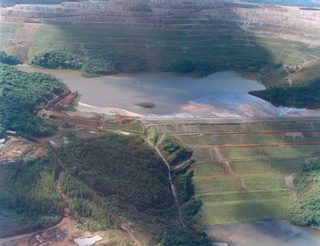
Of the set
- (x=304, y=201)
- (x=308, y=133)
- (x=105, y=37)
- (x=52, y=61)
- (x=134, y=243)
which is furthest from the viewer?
(x=105, y=37)

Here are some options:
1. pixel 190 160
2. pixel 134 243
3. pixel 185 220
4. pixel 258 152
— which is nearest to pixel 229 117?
pixel 258 152

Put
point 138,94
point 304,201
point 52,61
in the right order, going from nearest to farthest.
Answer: point 304,201, point 138,94, point 52,61

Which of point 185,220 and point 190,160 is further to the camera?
point 190,160

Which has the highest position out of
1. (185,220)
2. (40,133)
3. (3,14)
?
(3,14)

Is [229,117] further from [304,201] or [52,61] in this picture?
[52,61]

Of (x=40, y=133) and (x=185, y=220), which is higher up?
(x=40, y=133)

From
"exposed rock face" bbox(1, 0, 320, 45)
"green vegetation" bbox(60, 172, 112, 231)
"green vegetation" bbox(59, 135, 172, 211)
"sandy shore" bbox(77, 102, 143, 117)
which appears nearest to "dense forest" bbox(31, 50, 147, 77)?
"exposed rock face" bbox(1, 0, 320, 45)

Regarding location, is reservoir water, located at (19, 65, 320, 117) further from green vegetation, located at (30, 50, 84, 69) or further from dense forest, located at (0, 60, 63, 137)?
dense forest, located at (0, 60, 63, 137)

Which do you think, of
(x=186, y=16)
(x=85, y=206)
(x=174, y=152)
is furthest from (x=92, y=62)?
(x=85, y=206)
